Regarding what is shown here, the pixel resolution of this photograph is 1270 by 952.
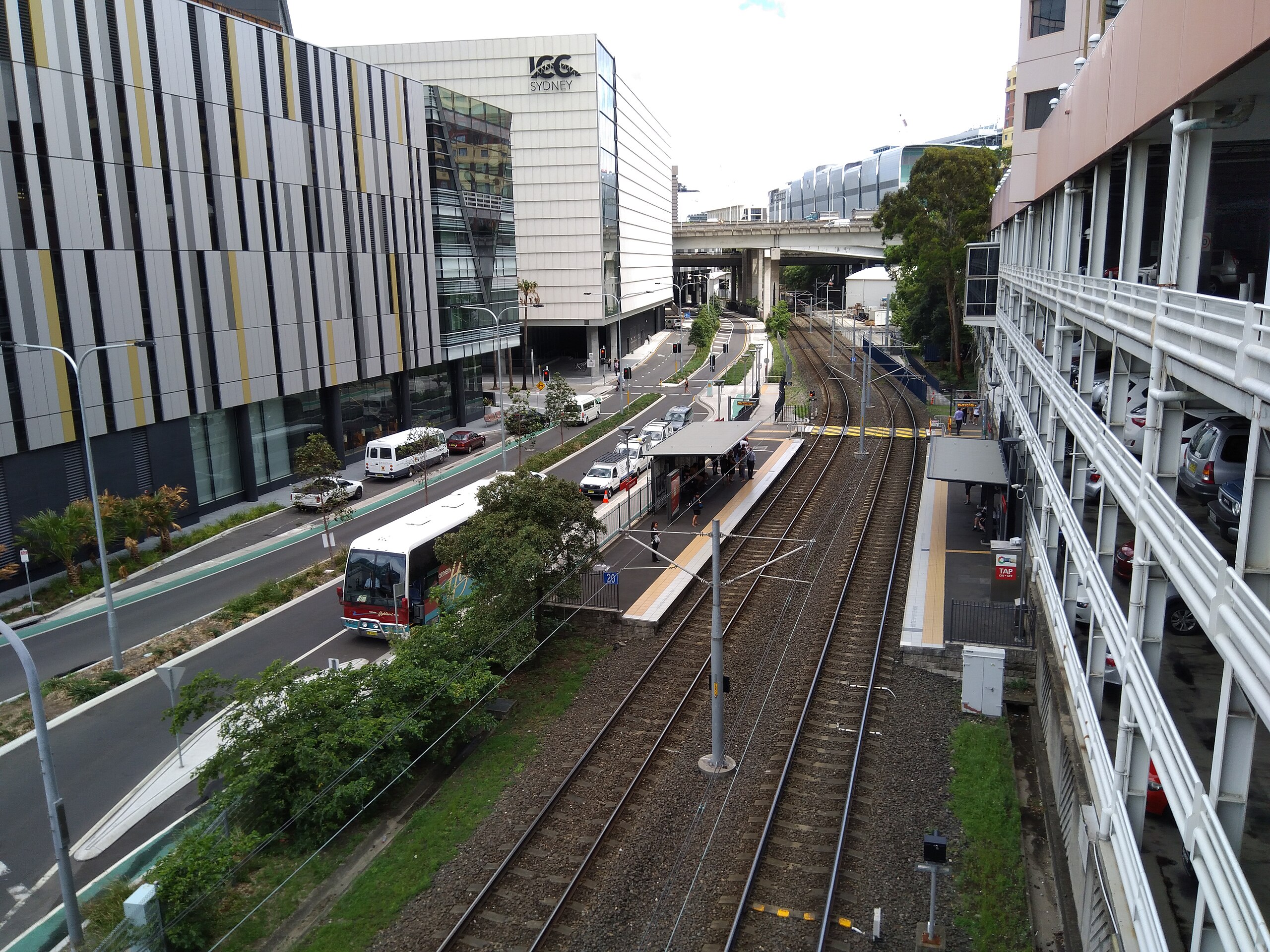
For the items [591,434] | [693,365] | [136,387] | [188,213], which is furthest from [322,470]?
[693,365]

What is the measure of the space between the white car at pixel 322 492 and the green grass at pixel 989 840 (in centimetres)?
1953

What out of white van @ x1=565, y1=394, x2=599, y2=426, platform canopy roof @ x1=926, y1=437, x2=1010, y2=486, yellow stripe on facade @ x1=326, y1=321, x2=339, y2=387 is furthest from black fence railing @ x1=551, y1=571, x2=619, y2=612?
white van @ x1=565, y1=394, x2=599, y2=426

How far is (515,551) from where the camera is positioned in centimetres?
1875

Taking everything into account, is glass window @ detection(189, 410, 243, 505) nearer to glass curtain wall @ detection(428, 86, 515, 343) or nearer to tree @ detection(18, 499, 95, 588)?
tree @ detection(18, 499, 95, 588)

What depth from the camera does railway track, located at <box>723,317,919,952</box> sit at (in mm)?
11547

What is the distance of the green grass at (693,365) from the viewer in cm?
6712

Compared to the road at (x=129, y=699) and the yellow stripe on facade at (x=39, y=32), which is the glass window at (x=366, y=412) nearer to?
the road at (x=129, y=699)

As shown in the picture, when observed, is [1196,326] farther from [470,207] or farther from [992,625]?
[470,207]

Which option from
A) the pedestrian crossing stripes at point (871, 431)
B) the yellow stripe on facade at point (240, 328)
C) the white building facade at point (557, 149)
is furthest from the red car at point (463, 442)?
the white building facade at point (557, 149)

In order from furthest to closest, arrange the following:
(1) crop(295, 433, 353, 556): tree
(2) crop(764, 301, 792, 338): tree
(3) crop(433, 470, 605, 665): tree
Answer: (2) crop(764, 301, 792, 338): tree, (1) crop(295, 433, 353, 556): tree, (3) crop(433, 470, 605, 665): tree

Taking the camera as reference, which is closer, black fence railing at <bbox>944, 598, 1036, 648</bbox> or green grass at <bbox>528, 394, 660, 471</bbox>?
black fence railing at <bbox>944, 598, 1036, 648</bbox>

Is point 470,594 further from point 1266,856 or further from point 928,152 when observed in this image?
point 928,152

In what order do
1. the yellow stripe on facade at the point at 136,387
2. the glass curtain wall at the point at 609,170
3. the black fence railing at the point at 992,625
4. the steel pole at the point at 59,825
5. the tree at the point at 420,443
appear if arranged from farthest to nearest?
1. the glass curtain wall at the point at 609,170
2. the tree at the point at 420,443
3. the yellow stripe on facade at the point at 136,387
4. the black fence railing at the point at 992,625
5. the steel pole at the point at 59,825

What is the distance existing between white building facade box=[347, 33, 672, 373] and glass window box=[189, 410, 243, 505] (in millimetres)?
35655
